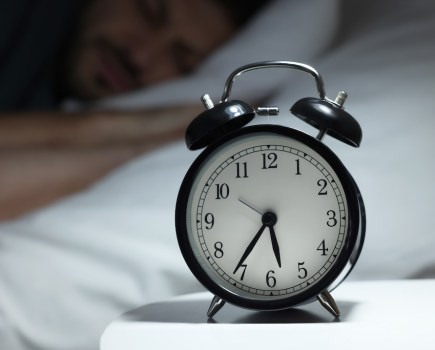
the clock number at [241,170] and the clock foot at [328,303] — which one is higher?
the clock number at [241,170]

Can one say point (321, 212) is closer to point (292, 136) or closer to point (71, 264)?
point (292, 136)

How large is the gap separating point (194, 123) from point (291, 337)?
22 cm

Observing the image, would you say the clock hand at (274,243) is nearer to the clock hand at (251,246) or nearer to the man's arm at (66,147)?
the clock hand at (251,246)

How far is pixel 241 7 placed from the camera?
104 inches

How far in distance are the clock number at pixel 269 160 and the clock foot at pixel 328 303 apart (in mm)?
130

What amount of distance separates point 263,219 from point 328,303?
102 mm

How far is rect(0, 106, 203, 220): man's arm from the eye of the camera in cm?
156

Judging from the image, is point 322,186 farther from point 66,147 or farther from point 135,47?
point 135,47

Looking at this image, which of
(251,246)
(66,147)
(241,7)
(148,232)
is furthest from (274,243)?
(241,7)

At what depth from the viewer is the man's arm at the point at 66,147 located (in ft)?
5.11

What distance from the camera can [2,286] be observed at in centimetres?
103

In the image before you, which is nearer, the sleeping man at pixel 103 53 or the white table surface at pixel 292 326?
the white table surface at pixel 292 326

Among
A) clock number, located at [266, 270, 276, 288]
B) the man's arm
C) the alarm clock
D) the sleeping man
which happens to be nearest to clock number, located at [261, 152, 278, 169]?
the alarm clock

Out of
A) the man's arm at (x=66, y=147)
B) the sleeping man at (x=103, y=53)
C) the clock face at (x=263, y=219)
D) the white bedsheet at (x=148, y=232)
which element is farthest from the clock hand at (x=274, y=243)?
the sleeping man at (x=103, y=53)
